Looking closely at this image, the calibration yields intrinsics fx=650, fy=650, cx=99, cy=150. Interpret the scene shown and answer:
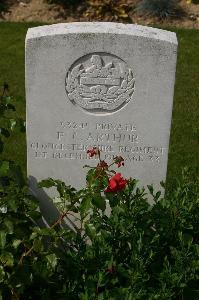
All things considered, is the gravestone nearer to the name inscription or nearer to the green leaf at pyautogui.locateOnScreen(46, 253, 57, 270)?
the name inscription

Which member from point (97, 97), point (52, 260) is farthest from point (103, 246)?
point (97, 97)

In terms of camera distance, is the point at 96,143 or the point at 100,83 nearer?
the point at 100,83

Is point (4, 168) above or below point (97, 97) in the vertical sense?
below

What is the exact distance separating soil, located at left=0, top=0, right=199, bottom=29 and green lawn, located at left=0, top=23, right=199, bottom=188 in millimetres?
378

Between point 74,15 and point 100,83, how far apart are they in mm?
6072

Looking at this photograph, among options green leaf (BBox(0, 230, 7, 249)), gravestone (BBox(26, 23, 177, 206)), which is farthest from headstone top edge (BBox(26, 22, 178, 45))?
green leaf (BBox(0, 230, 7, 249))

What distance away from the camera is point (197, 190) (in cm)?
419

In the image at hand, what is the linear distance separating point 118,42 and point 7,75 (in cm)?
417

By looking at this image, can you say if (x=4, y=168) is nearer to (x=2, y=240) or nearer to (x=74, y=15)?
(x=2, y=240)

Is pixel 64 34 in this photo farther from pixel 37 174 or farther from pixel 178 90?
pixel 178 90

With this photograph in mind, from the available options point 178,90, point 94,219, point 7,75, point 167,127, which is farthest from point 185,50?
point 94,219

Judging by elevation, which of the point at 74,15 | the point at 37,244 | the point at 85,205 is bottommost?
the point at 37,244

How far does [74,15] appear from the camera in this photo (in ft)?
32.4

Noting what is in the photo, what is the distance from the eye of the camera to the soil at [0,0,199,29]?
9.74m
